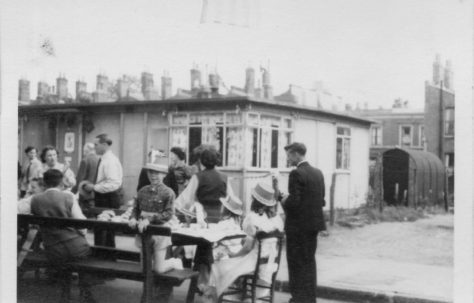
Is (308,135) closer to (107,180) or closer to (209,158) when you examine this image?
(107,180)

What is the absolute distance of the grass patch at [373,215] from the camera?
1115 centimetres

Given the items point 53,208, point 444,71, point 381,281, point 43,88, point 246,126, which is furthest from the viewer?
point 246,126

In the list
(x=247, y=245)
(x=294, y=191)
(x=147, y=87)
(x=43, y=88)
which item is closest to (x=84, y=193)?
(x=43, y=88)

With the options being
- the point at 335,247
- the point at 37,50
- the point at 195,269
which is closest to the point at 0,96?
the point at 37,50

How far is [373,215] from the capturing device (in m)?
12.1

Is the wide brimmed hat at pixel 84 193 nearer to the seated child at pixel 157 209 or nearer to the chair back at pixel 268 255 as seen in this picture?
the seated child at pixel 157 209

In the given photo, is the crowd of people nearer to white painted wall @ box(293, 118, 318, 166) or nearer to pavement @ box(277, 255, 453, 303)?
pavement @ box(277, 255, 453, 303)

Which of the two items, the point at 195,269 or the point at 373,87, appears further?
the point at 373,87

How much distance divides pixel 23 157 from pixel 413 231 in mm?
8150

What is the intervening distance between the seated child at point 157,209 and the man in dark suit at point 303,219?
1.06 meters

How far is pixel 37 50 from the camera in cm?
521

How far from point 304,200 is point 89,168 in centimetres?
318

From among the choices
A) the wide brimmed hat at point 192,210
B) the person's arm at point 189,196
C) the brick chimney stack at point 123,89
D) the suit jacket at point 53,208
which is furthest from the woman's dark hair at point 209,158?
the brick chimney stack at point 123,89

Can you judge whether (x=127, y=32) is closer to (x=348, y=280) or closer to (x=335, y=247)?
(x=348, y=280)
